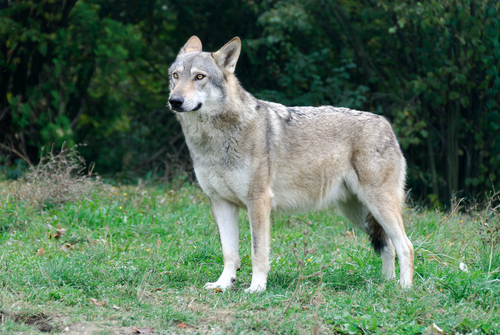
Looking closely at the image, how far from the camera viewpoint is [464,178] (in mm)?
9570

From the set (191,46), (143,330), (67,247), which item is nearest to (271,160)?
(191,46)

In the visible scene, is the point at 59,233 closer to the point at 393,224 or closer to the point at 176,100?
the point at 176,100

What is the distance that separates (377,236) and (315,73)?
5829 mm

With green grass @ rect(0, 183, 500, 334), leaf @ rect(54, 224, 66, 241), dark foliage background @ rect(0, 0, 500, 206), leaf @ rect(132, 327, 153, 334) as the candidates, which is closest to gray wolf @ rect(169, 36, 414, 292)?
green grass @ rect(0, 183, 500, 334)

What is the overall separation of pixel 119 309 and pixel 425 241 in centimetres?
329

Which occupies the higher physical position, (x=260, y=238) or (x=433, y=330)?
(x=260, y=238)

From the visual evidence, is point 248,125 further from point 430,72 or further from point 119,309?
point 430,72

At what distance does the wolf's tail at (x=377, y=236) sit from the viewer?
4.80m

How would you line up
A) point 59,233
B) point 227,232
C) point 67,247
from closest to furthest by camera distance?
point 227,232
point 67,247
point 59,233

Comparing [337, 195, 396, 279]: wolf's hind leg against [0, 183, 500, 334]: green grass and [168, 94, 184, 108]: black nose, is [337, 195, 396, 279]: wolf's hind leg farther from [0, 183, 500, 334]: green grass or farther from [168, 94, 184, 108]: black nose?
[168, 94, 184, 108]: black nose

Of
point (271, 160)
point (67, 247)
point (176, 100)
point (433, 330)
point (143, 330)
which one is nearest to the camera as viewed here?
point (143, 330)

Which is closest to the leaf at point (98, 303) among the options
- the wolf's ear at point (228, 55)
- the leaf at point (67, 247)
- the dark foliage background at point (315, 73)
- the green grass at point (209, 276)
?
the green grass at point (209, 276)

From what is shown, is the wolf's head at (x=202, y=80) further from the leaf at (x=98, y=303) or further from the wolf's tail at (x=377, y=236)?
the wolf's tail at (x=377, y=236)

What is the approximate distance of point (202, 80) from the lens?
4.33 meters
